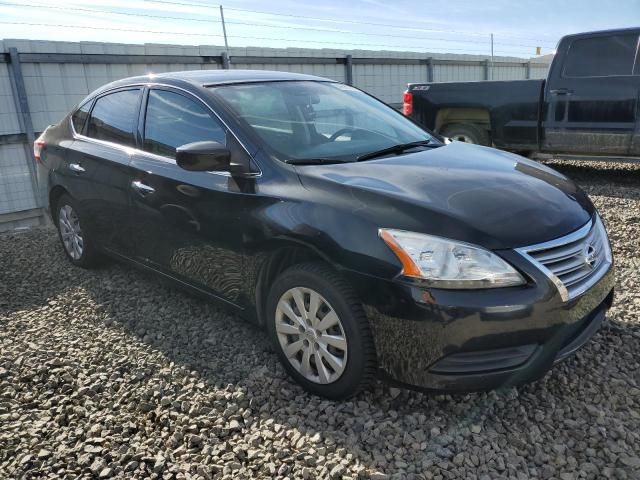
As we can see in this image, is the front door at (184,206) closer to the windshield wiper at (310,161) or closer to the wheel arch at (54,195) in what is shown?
the windshield wiper at (310,161)

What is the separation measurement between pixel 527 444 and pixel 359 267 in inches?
42.6

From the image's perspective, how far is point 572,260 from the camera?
8.46ft

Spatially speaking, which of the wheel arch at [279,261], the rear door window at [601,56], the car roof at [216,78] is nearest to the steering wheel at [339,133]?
the car roof at [216,78]

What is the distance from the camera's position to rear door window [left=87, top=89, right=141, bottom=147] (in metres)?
3.99

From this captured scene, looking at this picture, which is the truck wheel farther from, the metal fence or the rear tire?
the rear tire

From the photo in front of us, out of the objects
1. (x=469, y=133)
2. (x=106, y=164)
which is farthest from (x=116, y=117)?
(x=469, y=133)

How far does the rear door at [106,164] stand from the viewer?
395 centimetres

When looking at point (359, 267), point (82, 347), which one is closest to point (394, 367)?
point (359, 267)

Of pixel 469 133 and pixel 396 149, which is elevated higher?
pixel 396 149

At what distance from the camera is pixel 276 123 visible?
10.9 feet

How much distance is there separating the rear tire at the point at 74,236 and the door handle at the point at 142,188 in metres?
1.09

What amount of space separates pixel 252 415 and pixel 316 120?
73.5 inches

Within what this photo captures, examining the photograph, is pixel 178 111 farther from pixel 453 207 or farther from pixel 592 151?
pixel 592 151

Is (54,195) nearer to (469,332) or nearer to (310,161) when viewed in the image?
(310,161)
